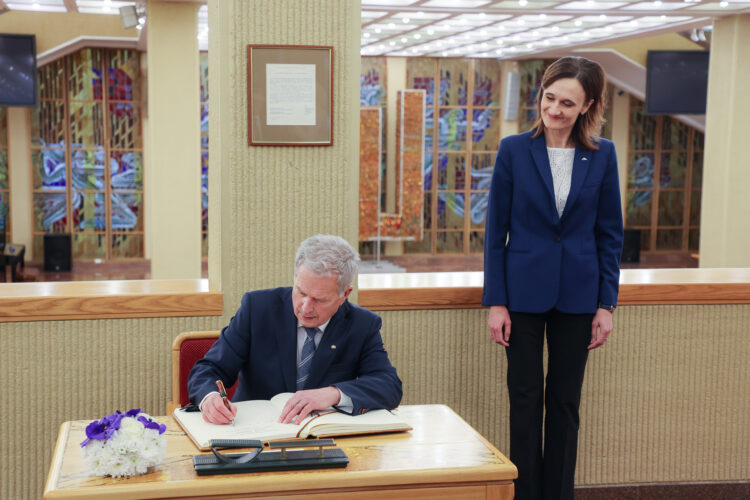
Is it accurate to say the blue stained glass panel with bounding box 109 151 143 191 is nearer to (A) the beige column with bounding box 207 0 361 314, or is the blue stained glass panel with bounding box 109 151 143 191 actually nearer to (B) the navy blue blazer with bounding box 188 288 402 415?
(A) the beige column with bounding box 207 0 361 314

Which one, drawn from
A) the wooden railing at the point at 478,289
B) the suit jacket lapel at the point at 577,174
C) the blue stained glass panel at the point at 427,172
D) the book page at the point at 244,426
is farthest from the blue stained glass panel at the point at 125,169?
the book page at the point at 244,426

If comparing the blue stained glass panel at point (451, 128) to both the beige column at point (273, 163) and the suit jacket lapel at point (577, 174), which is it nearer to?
the beige column at point (273, 163)

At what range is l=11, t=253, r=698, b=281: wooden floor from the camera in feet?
42.4

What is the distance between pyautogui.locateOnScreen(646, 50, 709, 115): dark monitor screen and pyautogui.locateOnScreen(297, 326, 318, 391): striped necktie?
1057 centimetres

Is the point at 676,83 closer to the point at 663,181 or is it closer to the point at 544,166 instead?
the point at 663,181

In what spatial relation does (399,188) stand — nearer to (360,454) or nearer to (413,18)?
(413,18)

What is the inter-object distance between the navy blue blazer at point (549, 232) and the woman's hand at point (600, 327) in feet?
0.14

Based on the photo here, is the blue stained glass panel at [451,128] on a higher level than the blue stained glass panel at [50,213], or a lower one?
higher

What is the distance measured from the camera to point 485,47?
45.3ft

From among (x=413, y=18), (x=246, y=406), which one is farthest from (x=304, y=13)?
(x=413, y=18)

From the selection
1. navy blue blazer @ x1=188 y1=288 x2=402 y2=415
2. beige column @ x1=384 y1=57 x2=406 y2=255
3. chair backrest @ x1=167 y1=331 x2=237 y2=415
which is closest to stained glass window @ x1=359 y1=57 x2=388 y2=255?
beige column @ x1=384 y1=57 x2=406 y2=255

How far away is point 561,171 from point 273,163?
1122 millimetres

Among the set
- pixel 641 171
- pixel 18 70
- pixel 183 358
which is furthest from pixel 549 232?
pixel 641 171

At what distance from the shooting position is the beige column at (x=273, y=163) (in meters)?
3.23
